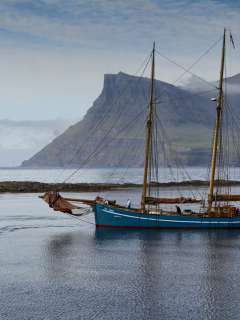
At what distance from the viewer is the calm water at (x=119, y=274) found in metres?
23.9

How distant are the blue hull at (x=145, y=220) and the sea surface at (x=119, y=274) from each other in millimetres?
977

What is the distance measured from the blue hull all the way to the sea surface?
38.4 inches

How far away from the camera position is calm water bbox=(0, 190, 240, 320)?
2389 cm

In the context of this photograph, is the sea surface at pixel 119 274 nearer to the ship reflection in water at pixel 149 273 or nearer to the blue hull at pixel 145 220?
the ship reflection in water at pixel 149 273

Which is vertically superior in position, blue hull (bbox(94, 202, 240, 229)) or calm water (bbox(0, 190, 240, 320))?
blue hull (bbox(94, 202, 240, 229))

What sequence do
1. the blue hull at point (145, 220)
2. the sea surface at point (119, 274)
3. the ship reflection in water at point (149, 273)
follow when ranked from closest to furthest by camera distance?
the sea surface at point (119, 274)
the ship reflection in water at point (149, 273)
the blue hull at point (145, 220)

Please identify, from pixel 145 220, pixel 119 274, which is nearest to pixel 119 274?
pixel 119 274

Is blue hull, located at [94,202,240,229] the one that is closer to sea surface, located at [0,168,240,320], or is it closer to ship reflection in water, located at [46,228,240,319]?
sea surface, located at [0,168,240,320]

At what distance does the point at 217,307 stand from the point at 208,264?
9790 millimetres

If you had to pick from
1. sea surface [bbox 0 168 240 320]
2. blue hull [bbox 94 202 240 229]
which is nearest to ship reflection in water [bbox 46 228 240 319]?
sea surface [bbox 0 168 240 320]

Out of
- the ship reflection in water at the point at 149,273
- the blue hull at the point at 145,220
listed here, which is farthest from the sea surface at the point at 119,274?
the blue hull at the point at 145,220

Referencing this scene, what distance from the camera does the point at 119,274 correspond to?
102ft

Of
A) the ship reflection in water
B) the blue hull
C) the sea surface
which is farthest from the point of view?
the blue hull

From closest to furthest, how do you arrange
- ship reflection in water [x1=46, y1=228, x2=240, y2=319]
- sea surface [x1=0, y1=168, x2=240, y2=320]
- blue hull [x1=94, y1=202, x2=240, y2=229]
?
sea surface [x1=0, y1=168, x2=240, y2=320]
ship reflection in water [x1=46, y1=228, x2=240, y2=319]
blue hull [x1=94, y1=202, x2=240, y2=229]
